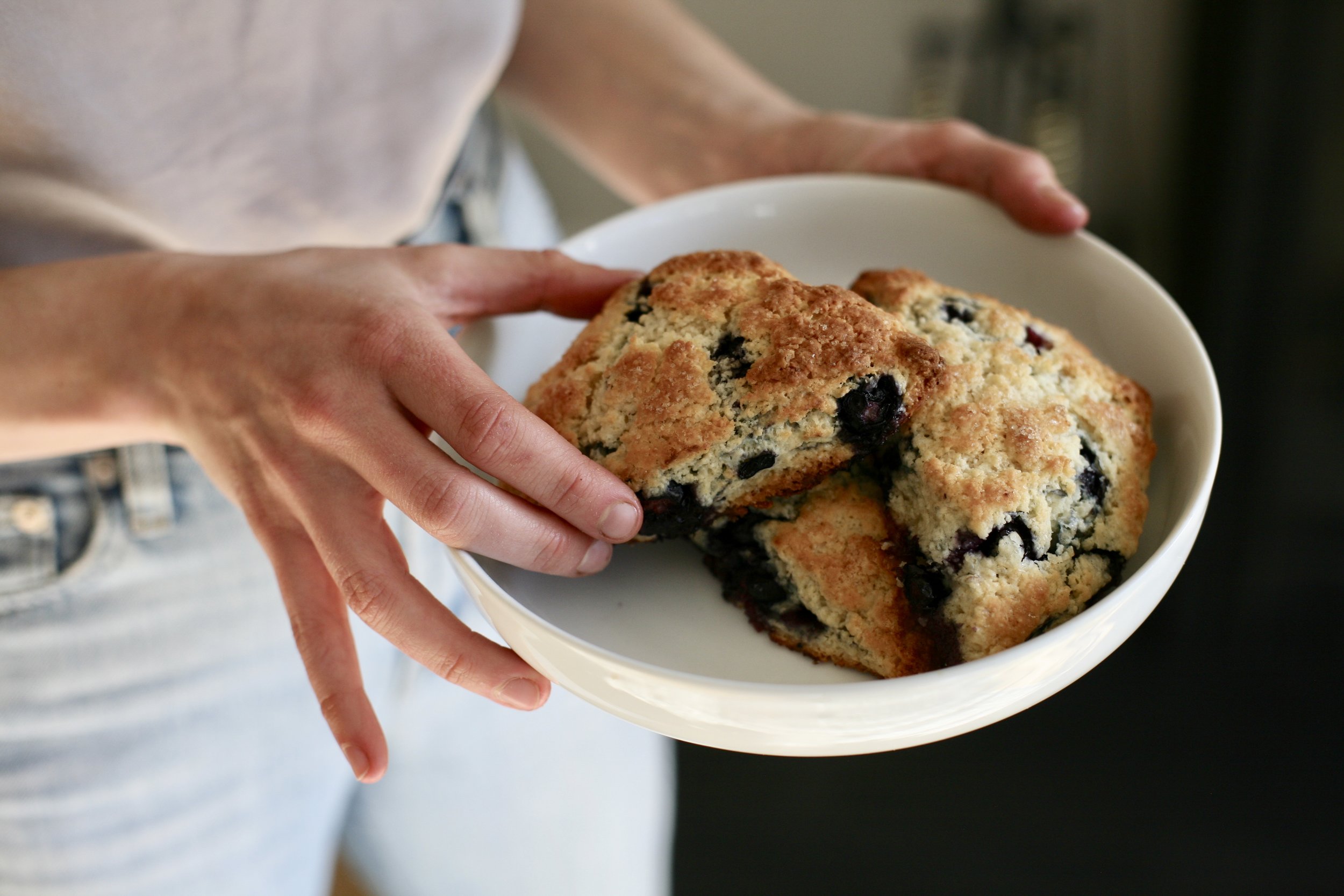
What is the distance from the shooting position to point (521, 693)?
0.79m

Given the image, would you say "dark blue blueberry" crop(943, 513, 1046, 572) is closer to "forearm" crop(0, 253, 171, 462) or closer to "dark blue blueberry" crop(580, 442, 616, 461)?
"dark blue blueberry" crop(580, 442, 616, 461)

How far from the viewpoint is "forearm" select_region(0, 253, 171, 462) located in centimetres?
91

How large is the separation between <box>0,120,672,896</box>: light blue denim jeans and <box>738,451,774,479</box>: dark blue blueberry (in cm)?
68

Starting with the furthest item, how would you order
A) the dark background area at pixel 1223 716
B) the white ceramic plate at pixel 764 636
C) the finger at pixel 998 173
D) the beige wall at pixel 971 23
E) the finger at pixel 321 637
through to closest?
the beige wall at pixel 971 23
the dark background area at pixel 1223 716
the finger at pixel 998 173
the finger at pixel 321 637
the white ceramic plate at pixel 764 636

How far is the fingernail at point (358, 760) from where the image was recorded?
2.76ft

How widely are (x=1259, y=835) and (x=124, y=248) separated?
1.97 metres

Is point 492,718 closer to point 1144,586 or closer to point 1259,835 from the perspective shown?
point 1144,586

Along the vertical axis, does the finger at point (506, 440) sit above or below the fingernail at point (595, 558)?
above

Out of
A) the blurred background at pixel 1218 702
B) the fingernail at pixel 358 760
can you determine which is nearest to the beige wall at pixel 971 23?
the blurred background at pixel 1218 702

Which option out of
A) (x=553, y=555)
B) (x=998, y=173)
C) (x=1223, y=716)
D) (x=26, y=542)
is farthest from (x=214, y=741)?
(x=1223, y=716)

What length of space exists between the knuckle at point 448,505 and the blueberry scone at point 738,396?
128 millimetres

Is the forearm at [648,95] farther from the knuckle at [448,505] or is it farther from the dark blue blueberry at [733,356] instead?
the knuckle at [448,505]

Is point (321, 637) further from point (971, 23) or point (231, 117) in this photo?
point (971, 23)

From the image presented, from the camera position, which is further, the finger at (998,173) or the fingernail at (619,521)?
the finger at (998,173)
